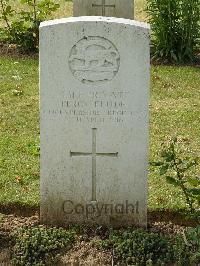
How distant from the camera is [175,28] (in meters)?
10.2

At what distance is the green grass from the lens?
244 inches

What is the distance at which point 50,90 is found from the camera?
5.12 m

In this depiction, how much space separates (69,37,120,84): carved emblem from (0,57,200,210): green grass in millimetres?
1367

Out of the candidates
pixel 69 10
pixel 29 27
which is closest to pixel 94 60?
pixel 29 27

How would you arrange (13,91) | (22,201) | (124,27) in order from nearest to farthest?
(124,27) < (22,201) < (13,91)

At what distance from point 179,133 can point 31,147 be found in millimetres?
1629

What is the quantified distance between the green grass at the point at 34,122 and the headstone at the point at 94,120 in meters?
0.62

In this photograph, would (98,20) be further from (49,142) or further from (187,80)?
(187,80)

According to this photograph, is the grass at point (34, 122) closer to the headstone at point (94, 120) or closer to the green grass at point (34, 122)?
the green grass at point (34, 122)

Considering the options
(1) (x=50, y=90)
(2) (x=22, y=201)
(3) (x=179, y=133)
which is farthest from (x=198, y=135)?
(1) (x=50, y=90)

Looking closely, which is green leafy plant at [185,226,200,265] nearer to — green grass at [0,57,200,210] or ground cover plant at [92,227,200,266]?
ground cover plant at [92,227,200,266]

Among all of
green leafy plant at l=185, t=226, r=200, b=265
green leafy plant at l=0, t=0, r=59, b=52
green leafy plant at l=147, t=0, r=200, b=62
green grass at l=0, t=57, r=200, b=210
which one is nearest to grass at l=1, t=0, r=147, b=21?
green leafy plant at l=0, t=0, r=59, b=52
